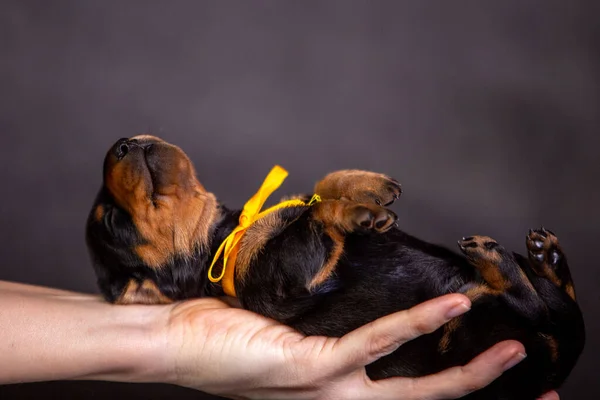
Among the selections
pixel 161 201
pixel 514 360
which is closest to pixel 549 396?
pixel 514 360

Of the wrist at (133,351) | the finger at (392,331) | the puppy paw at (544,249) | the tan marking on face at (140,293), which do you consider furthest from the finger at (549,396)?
the tan marking on face at (140,293)

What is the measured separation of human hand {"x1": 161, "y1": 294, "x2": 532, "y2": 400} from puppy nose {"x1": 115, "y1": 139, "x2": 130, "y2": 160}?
29.6 inches

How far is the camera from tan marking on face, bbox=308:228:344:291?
11.4ft

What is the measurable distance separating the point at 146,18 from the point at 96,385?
2.54 m

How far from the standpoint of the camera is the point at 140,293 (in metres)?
3.78

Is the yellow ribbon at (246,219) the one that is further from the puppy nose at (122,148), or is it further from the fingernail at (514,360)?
the fingernail at (514,360)

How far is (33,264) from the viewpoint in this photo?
5254 mm

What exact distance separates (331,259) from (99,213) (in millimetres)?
1096

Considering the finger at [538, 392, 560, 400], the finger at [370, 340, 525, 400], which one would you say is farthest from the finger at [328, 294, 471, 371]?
the finger at [538, 392, 560, 400]

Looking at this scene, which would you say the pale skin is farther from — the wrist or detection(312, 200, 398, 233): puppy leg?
detection(312, 200, 398, 233): puppy leg

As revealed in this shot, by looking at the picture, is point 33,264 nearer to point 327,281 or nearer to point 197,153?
point 197,153

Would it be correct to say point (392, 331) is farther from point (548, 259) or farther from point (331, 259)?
point (548, 259)

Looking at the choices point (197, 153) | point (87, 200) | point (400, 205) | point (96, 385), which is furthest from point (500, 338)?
point (87, 200)

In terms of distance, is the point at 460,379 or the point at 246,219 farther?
the point at 246,219
